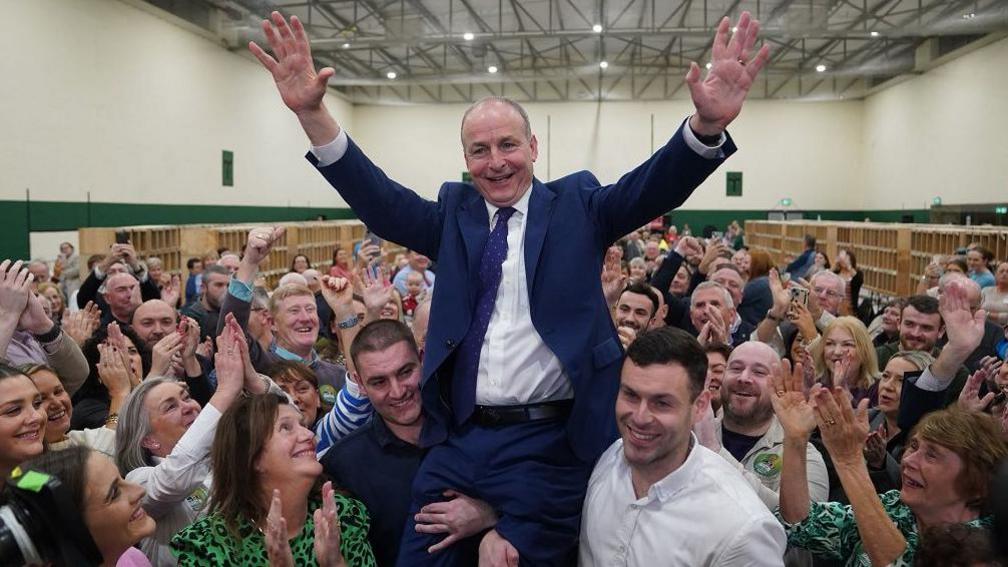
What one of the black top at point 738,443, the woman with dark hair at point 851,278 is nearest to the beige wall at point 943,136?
the woman with dark hair at point 851,278

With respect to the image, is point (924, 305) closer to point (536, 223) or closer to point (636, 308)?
point (636, 308)

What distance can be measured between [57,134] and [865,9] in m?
16.5

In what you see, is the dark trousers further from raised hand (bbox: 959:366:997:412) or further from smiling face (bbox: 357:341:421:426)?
raised hand (bbox: 959:366:997:412)

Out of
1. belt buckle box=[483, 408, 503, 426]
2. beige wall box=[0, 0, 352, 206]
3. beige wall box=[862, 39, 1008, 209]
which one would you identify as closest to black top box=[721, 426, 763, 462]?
belt buckle box=[483, 408, 503, 426]

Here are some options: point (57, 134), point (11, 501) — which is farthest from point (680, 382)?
point (57, 134)

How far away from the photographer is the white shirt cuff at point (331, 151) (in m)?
2.56

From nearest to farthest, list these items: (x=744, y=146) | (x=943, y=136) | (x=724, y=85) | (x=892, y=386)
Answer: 1. (x=724, y=85)
2. (x=892, y=386)
3. (x=943, y=136)
4. (x=744, y=146)

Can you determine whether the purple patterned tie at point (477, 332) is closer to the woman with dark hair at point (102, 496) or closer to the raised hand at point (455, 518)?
the raised hand at point (455, 518)

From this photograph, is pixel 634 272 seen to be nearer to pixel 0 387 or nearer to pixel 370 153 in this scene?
pixel 0 387

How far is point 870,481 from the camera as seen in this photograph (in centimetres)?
256

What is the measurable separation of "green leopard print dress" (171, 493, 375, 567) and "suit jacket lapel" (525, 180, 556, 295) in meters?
0.94

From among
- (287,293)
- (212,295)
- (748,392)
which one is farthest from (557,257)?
(212,295)

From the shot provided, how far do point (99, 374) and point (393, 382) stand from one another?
2.36 m

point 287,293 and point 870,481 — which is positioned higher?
point 287,293
